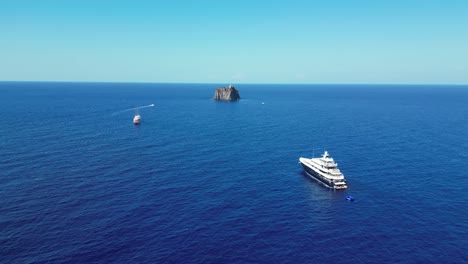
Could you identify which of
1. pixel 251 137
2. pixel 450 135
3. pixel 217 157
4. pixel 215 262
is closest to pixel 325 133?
pixel 251 137

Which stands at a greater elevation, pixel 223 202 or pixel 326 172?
pixel 326 172

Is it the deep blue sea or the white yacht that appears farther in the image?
the white yacht

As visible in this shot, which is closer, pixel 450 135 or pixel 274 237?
pixel 274 237

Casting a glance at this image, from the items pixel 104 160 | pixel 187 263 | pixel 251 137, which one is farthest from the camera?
pixel 251 137

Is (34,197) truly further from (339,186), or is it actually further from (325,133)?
(325,133)

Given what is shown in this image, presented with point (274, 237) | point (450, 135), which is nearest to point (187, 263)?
point (274, 237)

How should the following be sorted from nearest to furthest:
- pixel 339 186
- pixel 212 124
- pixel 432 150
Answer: pixel 339 186 < pixel 432 150 < pixel 212 124

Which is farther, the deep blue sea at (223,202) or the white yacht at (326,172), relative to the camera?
the white yacht at (326,172)
